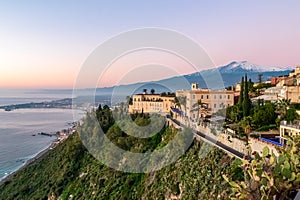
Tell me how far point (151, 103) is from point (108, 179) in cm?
1153

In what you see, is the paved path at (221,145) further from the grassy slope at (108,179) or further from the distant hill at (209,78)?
the distant hill at (209,78)

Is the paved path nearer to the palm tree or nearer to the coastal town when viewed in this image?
the coastal town

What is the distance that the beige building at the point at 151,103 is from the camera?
26.8 meters

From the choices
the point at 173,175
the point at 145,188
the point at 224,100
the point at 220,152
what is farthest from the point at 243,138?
the point at 224,100

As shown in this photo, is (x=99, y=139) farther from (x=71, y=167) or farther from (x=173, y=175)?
(x=173, y=175)

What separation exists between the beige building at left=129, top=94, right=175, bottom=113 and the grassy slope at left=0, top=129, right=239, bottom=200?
5347mm

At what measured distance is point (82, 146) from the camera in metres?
23.8

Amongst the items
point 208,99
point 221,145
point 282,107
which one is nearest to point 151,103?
point 208,99

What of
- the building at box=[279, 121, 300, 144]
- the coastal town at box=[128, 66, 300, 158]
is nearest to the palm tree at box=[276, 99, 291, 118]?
the coastal town at box=[128, 66, 300, 158]

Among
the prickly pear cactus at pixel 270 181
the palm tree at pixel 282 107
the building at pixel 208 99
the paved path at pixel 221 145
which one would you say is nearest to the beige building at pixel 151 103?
the building at pixel 208 99

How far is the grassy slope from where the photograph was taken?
982 centimetres

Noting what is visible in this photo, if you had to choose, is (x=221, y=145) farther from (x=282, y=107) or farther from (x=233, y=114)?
(x=233, y=114)

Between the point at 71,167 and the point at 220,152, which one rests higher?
the point at 220,152

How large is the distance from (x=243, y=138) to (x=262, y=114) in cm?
273
